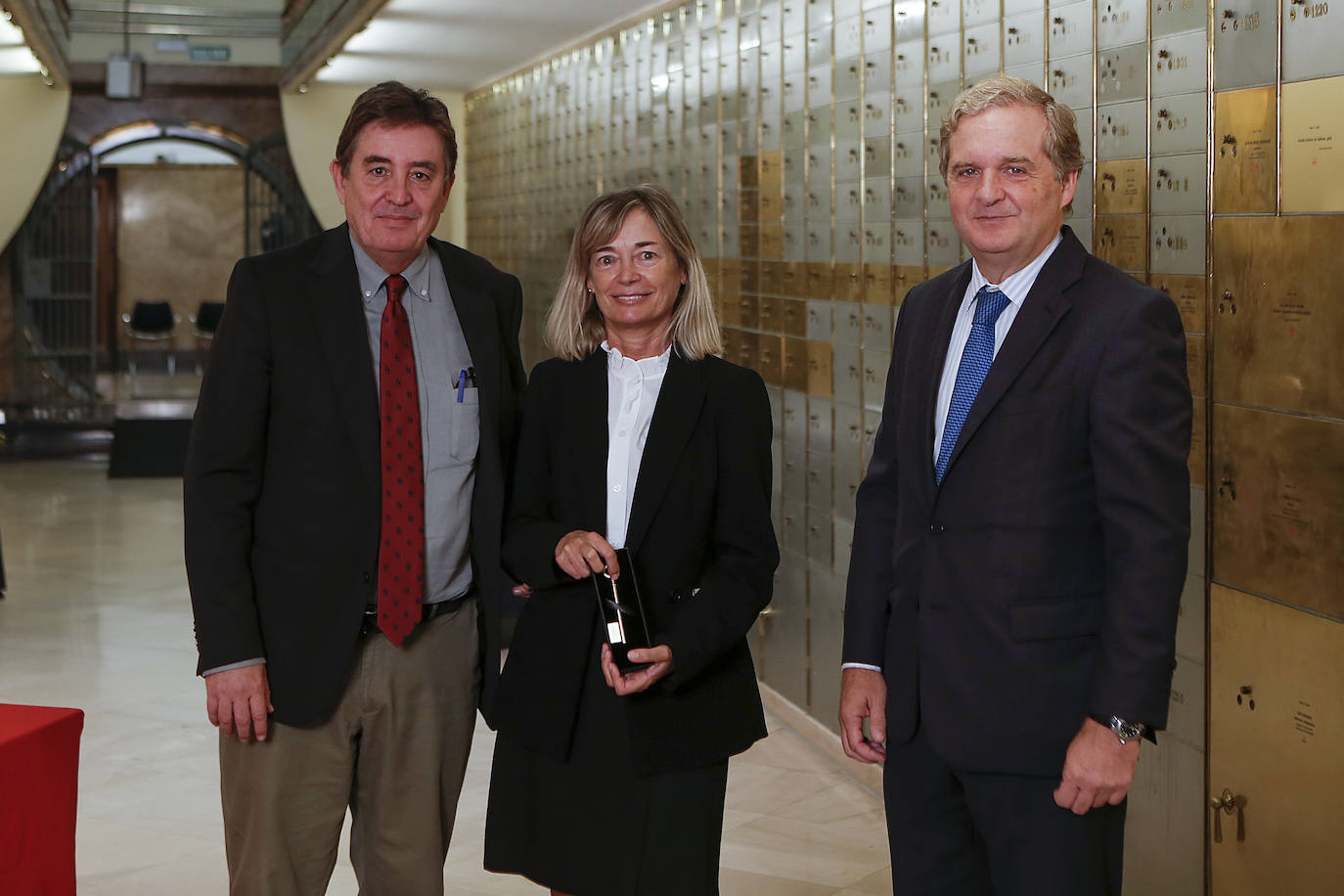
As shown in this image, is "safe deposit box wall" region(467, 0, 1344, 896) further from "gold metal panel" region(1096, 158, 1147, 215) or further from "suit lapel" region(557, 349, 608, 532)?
"suit lapel" region(557, 349, 608, 532)

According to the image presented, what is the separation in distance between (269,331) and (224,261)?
19758 millimetres

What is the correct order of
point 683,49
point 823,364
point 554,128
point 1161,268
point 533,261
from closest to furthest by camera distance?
point 1161,268 < point 823,364 < point 683,49 < point 554,128 < point 533,261

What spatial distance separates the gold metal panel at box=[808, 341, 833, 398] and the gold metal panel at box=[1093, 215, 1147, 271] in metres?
1.56

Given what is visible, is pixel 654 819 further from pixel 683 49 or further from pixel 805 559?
pixel 683 49

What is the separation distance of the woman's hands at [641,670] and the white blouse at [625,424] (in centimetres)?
21

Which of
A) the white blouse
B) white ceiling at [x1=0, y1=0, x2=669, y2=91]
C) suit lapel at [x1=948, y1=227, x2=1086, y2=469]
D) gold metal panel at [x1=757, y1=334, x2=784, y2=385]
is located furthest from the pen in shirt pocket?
white ceiling at [x1=0, y1=0, x2=669, y2=91]

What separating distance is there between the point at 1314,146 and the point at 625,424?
1343 mm

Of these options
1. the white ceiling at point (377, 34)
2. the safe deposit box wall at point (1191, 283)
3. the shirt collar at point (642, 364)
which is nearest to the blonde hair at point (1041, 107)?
the shirt collar at point (642, 364)

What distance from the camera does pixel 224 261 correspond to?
20.8m

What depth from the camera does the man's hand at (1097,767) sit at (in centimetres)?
177

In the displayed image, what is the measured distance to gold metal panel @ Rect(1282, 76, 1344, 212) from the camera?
7.79 ft

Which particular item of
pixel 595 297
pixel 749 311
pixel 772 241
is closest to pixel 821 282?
pixel 772 241

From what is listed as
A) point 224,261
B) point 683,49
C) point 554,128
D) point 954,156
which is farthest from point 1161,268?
point 224,261

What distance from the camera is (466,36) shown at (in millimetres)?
8008
